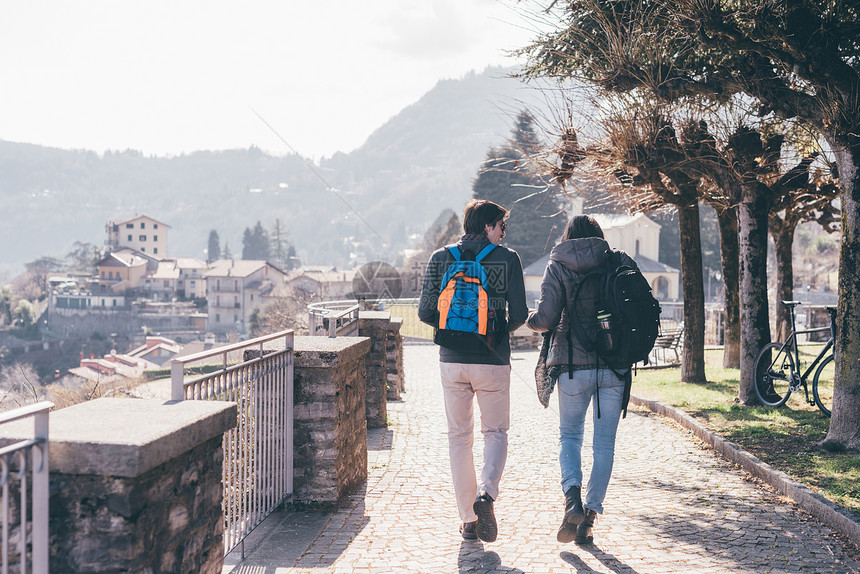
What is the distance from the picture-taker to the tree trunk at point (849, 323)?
21.5ft

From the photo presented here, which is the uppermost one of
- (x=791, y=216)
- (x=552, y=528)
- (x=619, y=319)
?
(x=791, y=216)

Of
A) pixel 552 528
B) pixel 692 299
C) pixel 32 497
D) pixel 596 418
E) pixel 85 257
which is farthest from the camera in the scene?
pixel 85 257

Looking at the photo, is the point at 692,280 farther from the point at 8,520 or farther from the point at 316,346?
the point at 8,520

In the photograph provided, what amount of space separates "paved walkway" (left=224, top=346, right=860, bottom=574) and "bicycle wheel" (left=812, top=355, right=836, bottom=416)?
1664 mm

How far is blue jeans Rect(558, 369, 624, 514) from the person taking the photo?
4445 mm

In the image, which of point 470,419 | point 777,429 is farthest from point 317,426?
point 777,429

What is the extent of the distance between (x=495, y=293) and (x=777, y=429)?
513cm

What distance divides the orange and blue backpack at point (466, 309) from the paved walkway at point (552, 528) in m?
1.27

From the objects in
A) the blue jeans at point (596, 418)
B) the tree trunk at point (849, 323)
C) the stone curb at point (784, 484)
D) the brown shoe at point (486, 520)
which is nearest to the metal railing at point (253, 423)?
the brown shoe at point (486, 520)

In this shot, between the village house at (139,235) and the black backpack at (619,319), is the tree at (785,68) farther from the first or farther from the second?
the village house at (139,235)

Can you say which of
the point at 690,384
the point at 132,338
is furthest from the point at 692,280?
the point at 132,338

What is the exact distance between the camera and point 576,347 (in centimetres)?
447

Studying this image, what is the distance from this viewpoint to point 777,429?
7.90m

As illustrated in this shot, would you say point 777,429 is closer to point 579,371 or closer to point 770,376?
point 770,376
